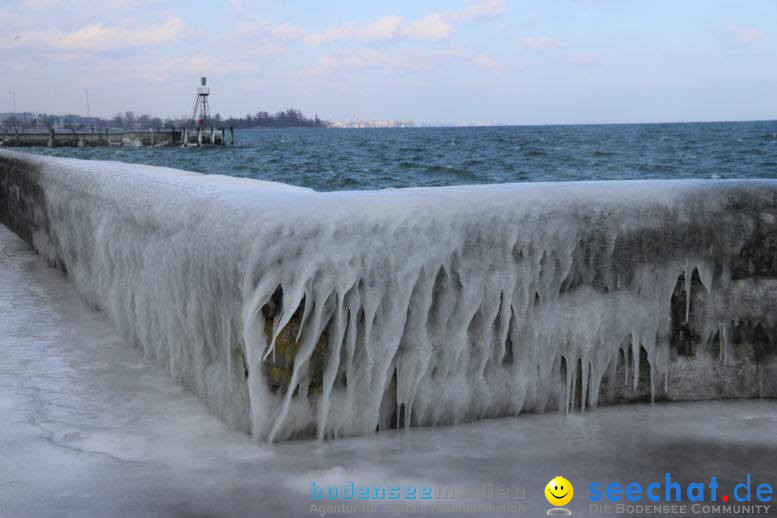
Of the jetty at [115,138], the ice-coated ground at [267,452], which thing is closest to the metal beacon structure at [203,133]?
the jetty at [115,138]

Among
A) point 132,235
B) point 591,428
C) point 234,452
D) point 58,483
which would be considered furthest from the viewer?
point 132,235

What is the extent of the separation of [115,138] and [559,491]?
88.5m

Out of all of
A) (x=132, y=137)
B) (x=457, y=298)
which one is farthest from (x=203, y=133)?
(x=457, y=298)

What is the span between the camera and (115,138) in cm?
8531

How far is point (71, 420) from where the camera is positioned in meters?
3.17

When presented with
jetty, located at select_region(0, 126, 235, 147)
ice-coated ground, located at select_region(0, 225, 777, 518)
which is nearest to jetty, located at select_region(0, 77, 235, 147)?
jetty, located at select_region(0, 126, 235, 147)

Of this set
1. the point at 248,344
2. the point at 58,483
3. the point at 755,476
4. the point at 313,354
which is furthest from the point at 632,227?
the point at 58,483

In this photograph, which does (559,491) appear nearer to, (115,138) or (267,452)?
(267,452)

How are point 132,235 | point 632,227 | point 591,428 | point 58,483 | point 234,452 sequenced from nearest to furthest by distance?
point 58,483, point 234,452, point 591,428, point 632,227, point 132,235

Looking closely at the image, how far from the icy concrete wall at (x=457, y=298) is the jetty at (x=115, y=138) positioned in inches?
3222

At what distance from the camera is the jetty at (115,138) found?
8081 centimetres

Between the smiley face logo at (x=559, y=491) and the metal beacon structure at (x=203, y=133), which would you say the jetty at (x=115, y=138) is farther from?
the smiley face logo at (x=559, y=491)

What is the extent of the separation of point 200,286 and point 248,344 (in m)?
0.52

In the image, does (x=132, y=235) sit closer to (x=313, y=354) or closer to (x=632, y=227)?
(x=313, y=354)
